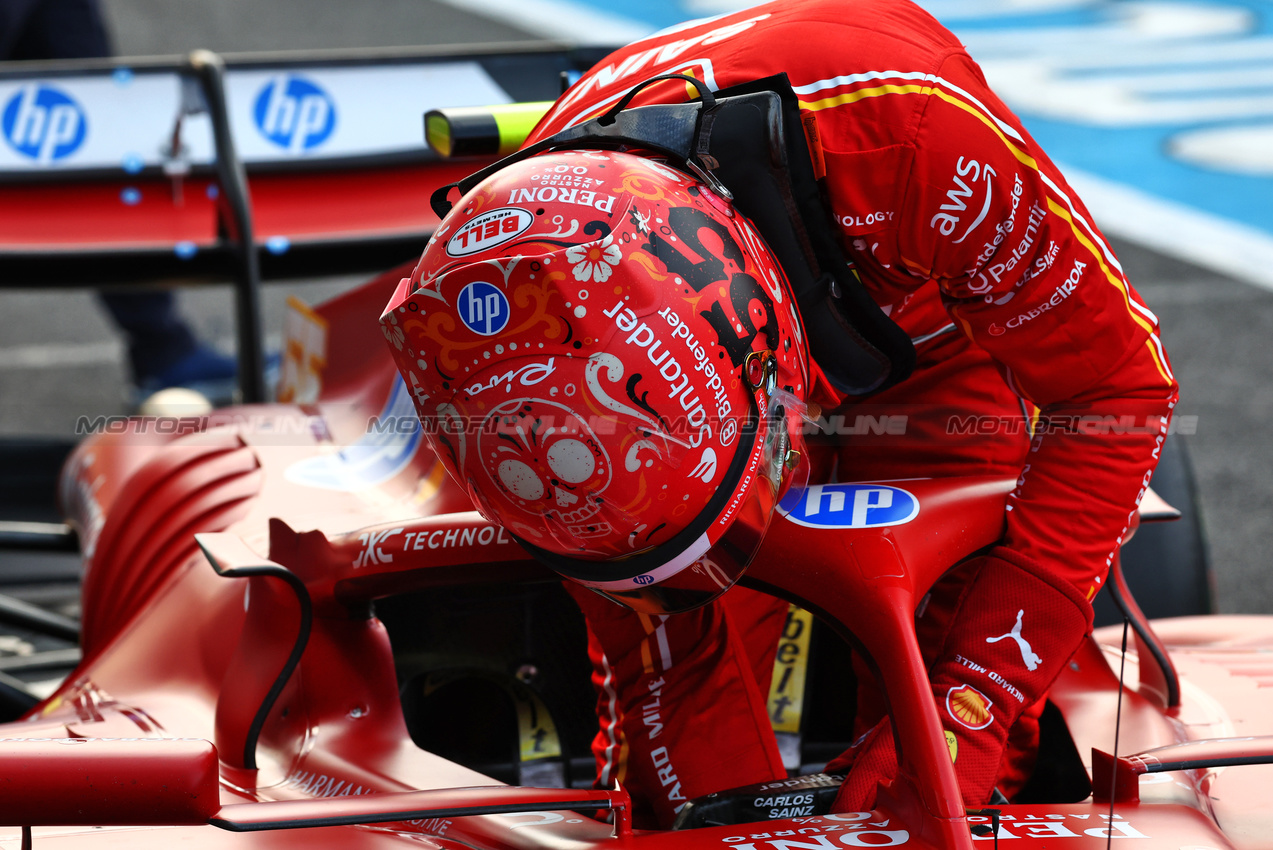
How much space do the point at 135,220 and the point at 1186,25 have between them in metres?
6.64

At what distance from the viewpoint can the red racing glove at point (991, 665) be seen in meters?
1.22

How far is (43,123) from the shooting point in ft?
8.48

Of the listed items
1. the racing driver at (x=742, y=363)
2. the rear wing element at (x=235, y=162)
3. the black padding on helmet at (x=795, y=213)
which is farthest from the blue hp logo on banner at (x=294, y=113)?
the black padding on helmet at (x=795, y=213)

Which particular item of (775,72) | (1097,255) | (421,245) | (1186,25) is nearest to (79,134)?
(421,245)

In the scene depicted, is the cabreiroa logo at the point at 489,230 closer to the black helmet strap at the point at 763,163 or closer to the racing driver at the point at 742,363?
the racing driver at the point at 742,363

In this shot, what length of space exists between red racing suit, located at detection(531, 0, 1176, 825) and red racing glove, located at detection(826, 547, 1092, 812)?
3 cm

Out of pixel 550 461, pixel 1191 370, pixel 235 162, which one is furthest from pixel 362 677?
pixel 1191 370

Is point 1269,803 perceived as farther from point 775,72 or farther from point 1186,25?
point 1186,25

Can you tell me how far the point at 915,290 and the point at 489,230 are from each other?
497 millimetres

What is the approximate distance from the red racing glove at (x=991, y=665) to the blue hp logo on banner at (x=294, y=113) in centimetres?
191

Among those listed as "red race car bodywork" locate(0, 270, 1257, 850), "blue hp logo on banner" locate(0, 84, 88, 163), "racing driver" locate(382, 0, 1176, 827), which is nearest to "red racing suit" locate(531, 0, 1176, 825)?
"racing driver" locate(382, 0, 1176, 827)

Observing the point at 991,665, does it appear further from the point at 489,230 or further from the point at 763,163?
the point at 489,230

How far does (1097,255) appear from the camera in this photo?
1.23 meters

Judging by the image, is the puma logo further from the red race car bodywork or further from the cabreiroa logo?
the cabreiroa logo
